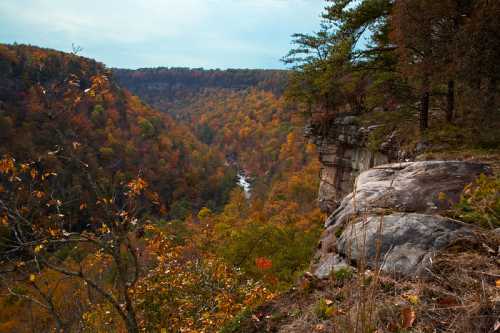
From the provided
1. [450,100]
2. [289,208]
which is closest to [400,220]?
[450,100]

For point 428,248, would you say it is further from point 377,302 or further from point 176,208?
point 176,208

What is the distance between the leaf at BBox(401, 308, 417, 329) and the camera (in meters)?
2.05

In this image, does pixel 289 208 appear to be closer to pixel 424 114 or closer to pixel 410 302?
pixel 424 114

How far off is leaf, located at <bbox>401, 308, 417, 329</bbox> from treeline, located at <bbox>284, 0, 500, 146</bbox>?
6.50 m

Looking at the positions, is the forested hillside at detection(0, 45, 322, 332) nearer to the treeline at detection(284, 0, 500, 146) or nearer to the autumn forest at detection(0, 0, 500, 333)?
the autumn forest at detection(0, 0, 500, 333)

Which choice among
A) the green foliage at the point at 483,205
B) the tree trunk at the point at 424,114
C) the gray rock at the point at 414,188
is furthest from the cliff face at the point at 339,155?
the green foliage at the point at 483,205

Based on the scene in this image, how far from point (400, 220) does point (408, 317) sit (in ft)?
4.29

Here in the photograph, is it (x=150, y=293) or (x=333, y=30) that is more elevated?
(x=333, y=30)

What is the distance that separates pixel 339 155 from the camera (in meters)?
18.4

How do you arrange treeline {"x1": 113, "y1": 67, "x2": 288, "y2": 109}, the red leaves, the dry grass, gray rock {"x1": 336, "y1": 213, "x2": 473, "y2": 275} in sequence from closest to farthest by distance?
1. the dry grass
2. gray rock {"x1": 336, "y1": 213, "x2": 473, "y2": 275}
3. the red leaves
4. treeline {"x1": 113, "y1": 67, "x2": 288, "y2": 109}

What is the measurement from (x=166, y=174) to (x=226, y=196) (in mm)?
12011

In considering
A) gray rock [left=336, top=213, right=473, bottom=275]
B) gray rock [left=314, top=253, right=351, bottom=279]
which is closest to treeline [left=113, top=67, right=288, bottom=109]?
gray rock [left=314, top=253, right=351, bottom=279]

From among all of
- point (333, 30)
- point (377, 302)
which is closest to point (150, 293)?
point (377, 302)

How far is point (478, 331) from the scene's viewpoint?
1.86 m
